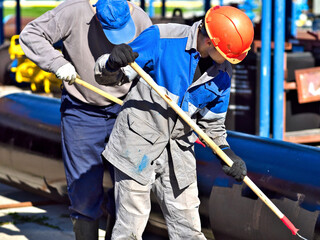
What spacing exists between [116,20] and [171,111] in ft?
2.03

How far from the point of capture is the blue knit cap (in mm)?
3471

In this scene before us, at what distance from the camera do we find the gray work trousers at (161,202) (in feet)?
11.0

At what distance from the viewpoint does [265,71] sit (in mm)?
6555

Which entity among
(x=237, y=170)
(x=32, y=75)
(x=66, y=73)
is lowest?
(x=32, y=75)

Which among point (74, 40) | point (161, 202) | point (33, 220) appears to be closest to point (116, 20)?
point (74, 40)

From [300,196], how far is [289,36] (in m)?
4.33

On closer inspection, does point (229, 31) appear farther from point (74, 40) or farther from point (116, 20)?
point (74, 40)

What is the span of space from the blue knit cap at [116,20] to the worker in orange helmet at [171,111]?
0.32 m

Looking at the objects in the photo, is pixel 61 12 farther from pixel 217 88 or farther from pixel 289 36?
pixel 289 36

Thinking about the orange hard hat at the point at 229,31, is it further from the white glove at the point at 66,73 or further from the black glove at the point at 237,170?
the white glove at the point at 66,73

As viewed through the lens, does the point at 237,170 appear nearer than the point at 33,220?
Yes

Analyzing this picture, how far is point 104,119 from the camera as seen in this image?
393 cm

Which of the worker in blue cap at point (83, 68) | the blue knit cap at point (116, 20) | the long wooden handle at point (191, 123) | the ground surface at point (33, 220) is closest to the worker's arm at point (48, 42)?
the worker in blue cap at point (83, 68)

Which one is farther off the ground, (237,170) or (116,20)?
(116,20)
